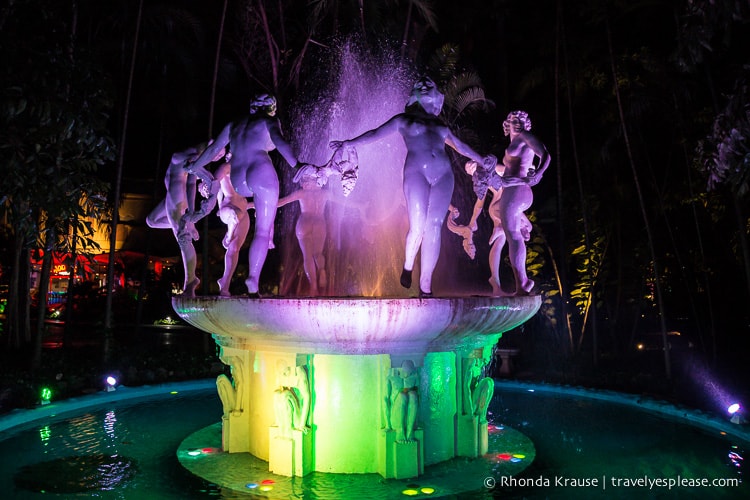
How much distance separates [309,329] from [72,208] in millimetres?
4600

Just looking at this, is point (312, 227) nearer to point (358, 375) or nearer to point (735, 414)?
point (358, 375)

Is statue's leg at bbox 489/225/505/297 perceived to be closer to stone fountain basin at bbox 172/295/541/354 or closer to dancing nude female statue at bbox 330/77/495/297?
stone fountain basin at bbox 172/295/541/354

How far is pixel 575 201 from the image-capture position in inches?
617

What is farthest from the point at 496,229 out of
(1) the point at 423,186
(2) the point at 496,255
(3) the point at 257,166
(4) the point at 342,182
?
(3) the point at 257,166

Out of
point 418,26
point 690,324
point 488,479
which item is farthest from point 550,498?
point 690,324

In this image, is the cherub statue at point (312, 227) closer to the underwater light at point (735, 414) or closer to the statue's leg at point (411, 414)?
the statue's leg at point (411, 414)

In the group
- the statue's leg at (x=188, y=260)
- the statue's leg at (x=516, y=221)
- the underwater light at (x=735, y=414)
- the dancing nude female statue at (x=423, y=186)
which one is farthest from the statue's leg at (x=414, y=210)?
the underwater light at (x=735, y=414)

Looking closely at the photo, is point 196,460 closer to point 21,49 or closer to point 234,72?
point 21,49

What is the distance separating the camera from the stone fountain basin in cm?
533

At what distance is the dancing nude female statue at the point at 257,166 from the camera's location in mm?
6172

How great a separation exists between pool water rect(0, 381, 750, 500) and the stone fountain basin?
1.29 metres

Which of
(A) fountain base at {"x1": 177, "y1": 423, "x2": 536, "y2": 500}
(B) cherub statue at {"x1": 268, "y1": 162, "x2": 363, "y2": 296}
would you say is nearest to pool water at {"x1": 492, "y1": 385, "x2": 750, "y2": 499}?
(A) fountain base at {"x1": 177, "y1": 423, "x2": 536, "y2": 500}

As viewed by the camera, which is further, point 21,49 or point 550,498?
point 21,49

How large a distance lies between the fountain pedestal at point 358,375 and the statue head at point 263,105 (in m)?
2.13
